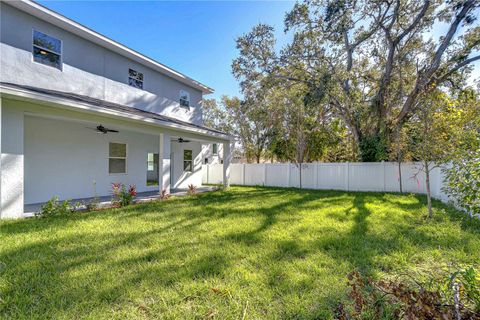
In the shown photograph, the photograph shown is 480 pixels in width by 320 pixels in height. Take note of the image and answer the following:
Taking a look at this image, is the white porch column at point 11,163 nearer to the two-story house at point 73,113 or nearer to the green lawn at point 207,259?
the two-story house at point 73,113

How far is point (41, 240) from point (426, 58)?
635 inches

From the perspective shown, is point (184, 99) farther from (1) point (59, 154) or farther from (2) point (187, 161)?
(1) point (59, 154)

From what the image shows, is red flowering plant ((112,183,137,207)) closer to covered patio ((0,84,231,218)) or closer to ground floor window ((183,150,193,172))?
covered patio ((0,84,231,218))

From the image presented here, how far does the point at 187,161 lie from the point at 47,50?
7.35m

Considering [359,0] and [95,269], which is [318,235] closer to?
[95,269]

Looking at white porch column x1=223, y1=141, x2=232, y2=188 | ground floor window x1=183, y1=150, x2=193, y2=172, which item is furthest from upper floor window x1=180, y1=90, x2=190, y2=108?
white porch column x1=223, y1=141, x2=232, y2=188

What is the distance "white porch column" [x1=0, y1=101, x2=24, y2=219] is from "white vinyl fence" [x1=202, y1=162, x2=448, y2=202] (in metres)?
11.1

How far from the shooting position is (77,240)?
4281mm

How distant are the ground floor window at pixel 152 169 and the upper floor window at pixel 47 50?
15.8 ft

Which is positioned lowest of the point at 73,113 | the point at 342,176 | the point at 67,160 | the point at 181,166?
the point at 342,176

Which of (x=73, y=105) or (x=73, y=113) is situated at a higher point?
(x=73, y=105)

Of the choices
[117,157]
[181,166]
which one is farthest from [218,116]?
[117,157]

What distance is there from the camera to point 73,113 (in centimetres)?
628

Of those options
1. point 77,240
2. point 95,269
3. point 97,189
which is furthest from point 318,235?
point 97,189
